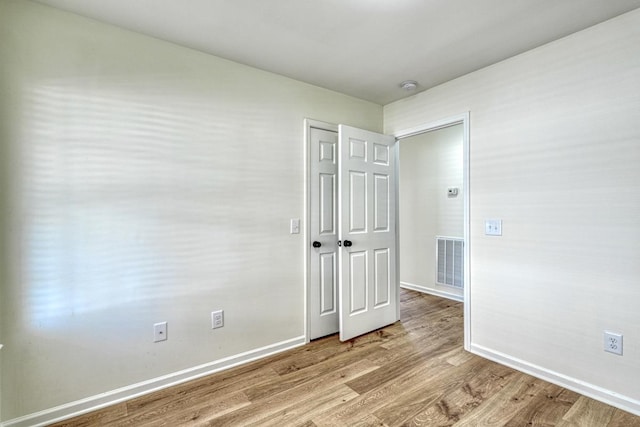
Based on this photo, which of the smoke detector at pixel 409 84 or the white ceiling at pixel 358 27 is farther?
the smoke detector at pixel 409 84

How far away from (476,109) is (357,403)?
7.97 feet

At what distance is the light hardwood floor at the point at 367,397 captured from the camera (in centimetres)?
168

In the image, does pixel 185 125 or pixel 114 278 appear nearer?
pixel 114 278

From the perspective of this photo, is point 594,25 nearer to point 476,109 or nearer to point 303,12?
point 476,109

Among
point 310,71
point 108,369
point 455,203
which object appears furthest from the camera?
point 455,203

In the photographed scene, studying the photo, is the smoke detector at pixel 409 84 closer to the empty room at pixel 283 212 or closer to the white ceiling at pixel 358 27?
the empty room at pixel 283 212

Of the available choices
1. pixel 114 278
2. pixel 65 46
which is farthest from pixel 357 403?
pixel 65 46

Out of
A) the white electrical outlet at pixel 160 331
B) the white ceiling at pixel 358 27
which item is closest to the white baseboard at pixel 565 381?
the white ceiling at pixel 358 27

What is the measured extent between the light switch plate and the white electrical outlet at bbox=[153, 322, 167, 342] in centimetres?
256

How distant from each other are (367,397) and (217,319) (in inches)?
47.1

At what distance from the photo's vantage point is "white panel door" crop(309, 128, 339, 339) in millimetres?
2697

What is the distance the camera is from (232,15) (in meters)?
1.75

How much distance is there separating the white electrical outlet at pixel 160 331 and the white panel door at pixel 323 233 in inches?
47.1

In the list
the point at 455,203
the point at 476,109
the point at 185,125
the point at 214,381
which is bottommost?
the point at 214,381
